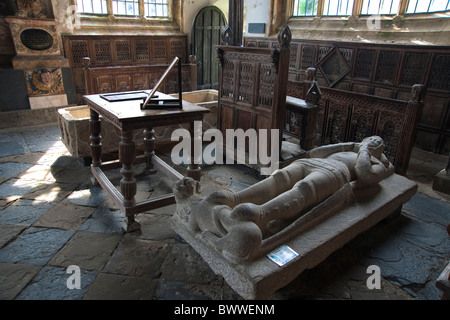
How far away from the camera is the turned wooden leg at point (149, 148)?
4363 mm

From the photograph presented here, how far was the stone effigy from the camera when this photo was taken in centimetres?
215

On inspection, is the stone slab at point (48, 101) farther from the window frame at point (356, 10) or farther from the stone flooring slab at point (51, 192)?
the window frame at point (356, 10)

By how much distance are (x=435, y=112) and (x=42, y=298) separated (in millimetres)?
6022

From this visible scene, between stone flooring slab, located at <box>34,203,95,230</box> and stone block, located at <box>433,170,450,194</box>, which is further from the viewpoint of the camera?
stone block, located at <box>433,170,450,194</box>

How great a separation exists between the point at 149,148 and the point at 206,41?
6.54 m

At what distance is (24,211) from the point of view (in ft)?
11.3

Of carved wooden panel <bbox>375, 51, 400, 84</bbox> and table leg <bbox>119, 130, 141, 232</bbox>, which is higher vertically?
carved wooden panel <bbox>375, 51, 400, 84</bbox>

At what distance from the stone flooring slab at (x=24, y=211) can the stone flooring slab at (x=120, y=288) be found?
1297 mm

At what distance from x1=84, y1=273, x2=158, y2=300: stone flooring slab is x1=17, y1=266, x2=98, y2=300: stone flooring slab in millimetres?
68

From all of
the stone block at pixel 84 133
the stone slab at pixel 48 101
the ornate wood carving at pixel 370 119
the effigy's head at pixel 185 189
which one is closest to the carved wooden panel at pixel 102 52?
the stone slab at pixel 48 101

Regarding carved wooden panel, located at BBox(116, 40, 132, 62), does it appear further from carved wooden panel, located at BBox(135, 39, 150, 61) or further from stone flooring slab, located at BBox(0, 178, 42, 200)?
stone flooring slab, located at BBox(0, 178, 42, 200)

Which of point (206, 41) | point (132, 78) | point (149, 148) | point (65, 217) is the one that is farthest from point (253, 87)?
point (206, 41)

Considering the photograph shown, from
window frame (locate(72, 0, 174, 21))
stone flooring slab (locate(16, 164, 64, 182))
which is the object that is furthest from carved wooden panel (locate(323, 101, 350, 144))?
window frame (locate(72, 0, 174, 21))
